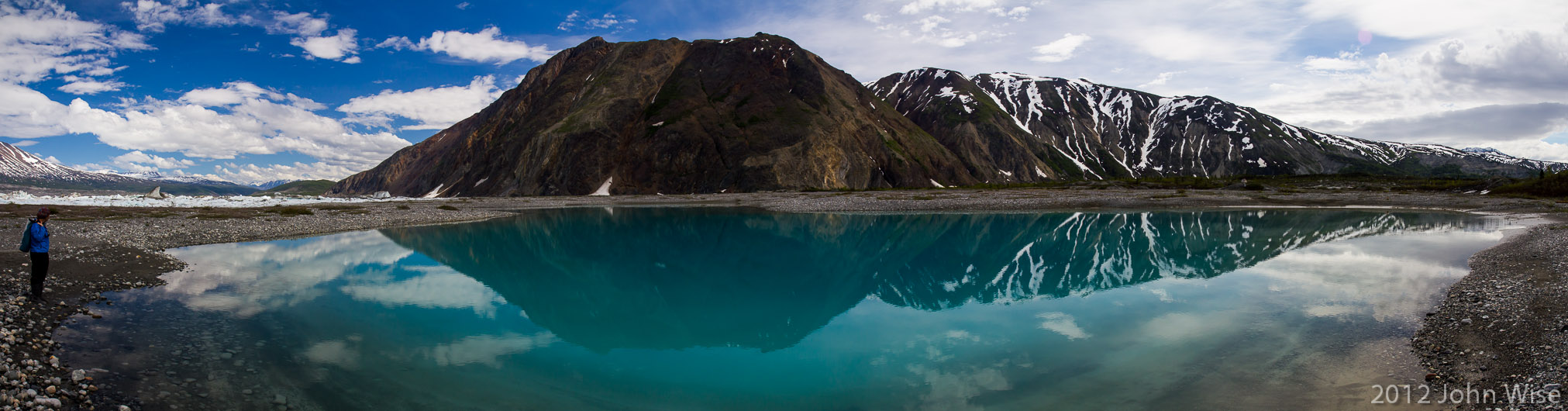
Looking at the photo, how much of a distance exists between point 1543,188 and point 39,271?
106 metres

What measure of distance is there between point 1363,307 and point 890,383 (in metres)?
13.0

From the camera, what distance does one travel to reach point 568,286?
66.3 feet

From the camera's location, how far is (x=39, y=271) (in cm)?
1426

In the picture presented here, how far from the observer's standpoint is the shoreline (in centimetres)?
922

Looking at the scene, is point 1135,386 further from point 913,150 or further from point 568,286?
point 913,150

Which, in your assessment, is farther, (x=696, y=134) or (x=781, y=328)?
(x=696, y=134)

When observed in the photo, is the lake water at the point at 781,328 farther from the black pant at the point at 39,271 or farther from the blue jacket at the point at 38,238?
the blue jacket at the point at 38,238

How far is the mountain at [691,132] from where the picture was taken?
419 feet

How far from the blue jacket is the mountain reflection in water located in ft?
32.2

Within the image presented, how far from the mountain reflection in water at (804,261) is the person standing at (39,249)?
973 centimetres

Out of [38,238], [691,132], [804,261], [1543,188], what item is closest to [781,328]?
[804,261]

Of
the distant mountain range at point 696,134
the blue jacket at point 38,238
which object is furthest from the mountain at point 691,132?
the blue jacket at point 38,238

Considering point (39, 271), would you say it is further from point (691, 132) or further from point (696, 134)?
point (691, 132)

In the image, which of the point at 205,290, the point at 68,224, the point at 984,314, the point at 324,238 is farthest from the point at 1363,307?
the point at 68,224
